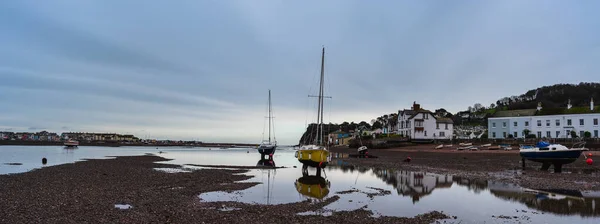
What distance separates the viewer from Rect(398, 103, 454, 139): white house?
96000mm

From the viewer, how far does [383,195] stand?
70.4 ft

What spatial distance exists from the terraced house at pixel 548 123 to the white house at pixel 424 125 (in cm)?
1053

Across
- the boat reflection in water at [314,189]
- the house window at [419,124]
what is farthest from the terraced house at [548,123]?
the boat reflection in water at [314,189]

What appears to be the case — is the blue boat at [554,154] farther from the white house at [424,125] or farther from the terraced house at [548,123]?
the white house at [424,125]

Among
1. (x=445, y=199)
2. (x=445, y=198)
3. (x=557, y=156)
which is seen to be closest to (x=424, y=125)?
(x=557, y=156)

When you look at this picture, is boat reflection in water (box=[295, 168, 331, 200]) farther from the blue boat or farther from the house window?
the house window

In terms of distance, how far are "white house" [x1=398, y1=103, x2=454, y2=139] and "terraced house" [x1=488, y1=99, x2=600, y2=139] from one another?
34.6ft

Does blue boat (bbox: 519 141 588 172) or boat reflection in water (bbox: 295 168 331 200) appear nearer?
boat reflection in water (bbox: 295 168 331 200)

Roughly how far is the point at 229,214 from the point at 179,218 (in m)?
1.93

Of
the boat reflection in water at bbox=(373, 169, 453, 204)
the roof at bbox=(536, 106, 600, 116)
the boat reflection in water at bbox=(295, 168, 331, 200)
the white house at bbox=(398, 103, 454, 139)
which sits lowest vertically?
the boat reflection in water at bbox=(295, 168, 331, 200)

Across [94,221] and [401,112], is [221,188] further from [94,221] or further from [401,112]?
[401,112]

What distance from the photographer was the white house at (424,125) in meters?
96.0

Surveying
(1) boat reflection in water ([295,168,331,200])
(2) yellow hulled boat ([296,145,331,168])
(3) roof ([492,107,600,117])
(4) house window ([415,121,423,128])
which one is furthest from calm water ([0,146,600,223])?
(4) house window ([415,121,423,128])

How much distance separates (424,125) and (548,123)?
25.9 metres
